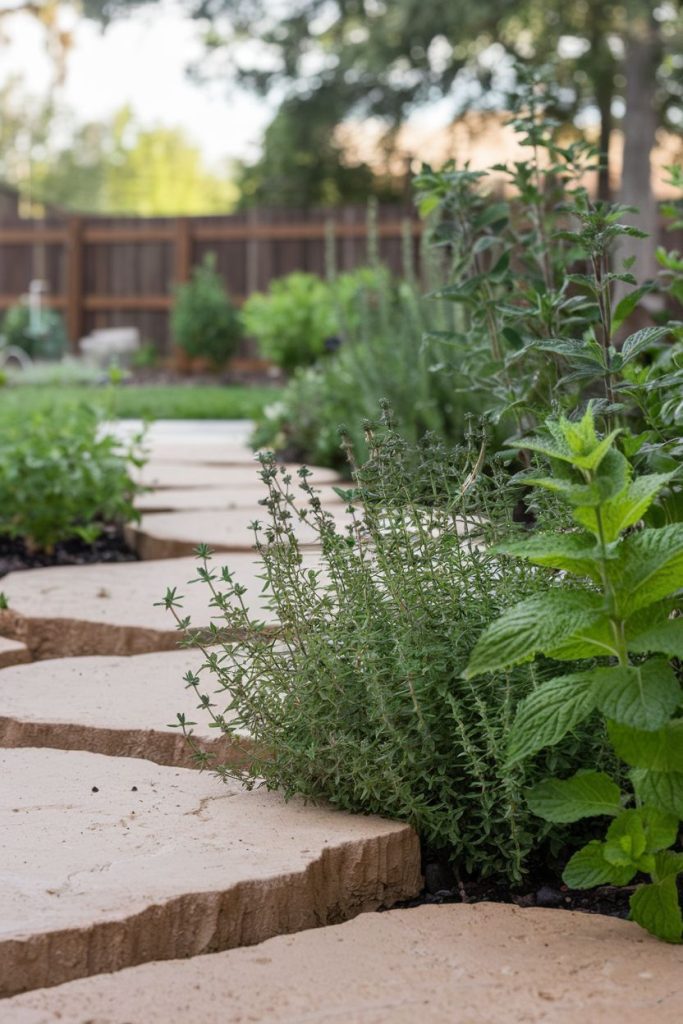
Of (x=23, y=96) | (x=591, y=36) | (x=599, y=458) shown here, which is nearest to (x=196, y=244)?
(x=591, y=36)

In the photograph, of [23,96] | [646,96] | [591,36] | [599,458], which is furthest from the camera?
[23,96]

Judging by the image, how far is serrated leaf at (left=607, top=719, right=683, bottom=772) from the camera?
1588 millimetres

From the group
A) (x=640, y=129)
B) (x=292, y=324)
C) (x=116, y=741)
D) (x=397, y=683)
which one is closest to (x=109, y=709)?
(x=116, y=741)

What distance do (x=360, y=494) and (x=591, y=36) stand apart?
16.5 metres

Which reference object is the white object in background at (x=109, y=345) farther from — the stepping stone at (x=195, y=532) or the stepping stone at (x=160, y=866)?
the stepping stone at (x=160, y=866)

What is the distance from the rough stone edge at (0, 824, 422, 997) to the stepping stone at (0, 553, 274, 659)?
3.35 feet

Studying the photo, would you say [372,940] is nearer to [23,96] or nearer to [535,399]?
[535,399]

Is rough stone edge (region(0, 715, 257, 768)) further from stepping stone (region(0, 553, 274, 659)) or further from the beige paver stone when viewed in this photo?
the beige paver stone

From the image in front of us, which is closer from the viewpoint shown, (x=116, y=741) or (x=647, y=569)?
(x=647, y=569)

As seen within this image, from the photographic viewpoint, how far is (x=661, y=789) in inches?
63.7

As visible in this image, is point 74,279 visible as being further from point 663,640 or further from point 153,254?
point 663,640

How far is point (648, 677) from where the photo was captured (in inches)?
62.0

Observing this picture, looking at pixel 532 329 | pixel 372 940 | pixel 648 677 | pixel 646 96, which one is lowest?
pixel 372 940

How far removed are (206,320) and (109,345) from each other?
2006 millimetres
